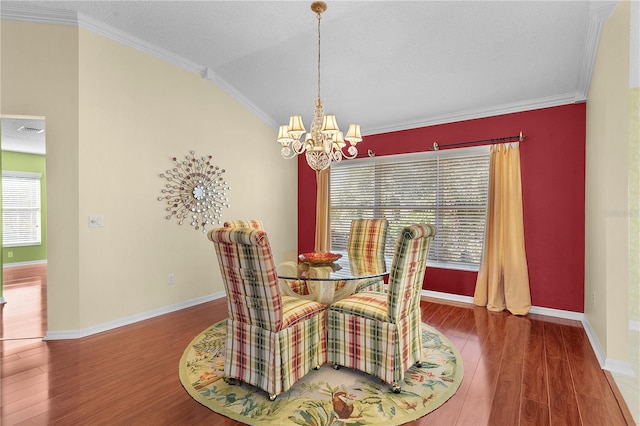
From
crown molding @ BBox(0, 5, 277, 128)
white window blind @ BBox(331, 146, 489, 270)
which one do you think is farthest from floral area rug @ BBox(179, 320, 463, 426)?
crown molding @ BBox(0, 5, 277, 128)

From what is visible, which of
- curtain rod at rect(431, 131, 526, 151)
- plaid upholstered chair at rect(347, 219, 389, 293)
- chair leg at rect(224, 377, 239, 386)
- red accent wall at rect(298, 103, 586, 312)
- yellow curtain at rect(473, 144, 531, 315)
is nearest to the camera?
chair leg at rect(224, 377, 239, 386)

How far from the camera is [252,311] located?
6.61ft

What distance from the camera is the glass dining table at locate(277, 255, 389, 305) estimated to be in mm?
2293

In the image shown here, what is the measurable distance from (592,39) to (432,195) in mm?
2261

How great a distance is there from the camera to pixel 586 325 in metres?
3.18

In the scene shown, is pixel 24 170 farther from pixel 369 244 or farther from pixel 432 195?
pixel 432 195

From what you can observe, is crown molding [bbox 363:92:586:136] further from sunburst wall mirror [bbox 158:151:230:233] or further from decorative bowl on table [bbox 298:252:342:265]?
decorative bowl on table [bbox 298:252:342:265]

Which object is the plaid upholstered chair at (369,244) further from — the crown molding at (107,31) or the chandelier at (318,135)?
the crown molding at (107,31)

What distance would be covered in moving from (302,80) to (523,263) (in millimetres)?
A: 3403

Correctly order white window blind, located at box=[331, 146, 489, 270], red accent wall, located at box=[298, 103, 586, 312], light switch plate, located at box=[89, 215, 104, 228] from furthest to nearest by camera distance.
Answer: white window blind, located at box=[331, 146, 489, 270]
red accent wall, located at box=[298, 103, 586, 312]
light switch plate, located at box=[89, 215, 104, 228]

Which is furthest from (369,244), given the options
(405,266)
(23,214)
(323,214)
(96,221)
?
(23,214)

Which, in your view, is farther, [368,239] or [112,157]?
[368,239]

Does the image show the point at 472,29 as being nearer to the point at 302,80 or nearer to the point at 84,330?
the point at 302,80

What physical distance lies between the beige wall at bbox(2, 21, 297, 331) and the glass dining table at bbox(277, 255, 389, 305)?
1.67 metres
